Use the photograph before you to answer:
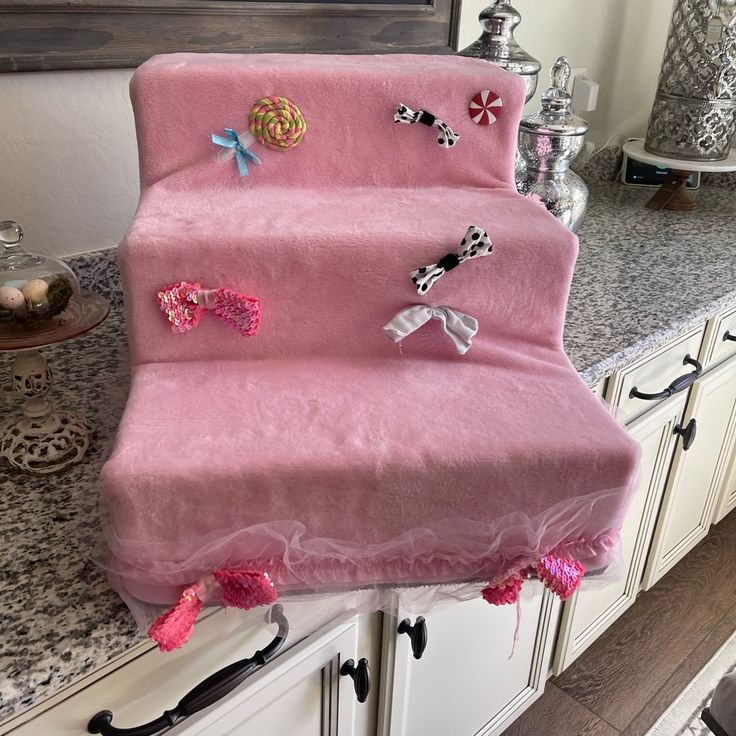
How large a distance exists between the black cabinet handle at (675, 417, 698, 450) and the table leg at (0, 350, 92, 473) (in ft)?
3.39

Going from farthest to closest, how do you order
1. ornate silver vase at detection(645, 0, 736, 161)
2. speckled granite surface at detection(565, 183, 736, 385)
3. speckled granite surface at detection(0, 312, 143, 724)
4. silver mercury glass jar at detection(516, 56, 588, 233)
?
ornate silver vase at detection(645, 0, 736, 161) → silver mercury glass jar at detection(516, 56, 588, 233) → speckled granite surface at detection(565, 183, 736, 385) → speckled granite surface at detection(0, 312, 143, 724)

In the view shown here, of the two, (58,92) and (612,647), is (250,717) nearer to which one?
(58,92)

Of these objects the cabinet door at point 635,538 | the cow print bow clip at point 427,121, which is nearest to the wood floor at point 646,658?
the cabinet door at point 635,538

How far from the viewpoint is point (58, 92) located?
1019mm

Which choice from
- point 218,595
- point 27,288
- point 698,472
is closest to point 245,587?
point 218,595

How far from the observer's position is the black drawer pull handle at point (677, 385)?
1157 mm

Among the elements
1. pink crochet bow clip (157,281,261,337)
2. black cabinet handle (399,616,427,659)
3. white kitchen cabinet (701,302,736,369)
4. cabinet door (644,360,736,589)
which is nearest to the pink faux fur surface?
pink crochet bow clip (157,281,261,337)

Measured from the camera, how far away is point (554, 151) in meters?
1.26

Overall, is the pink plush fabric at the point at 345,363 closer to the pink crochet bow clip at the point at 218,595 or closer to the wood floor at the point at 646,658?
the pink crochet bow clip at the point at 218,595

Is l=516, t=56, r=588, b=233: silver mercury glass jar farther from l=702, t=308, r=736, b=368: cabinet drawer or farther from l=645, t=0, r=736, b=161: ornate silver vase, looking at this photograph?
l=645, t=0, r=736, b=161: ornate silver vase

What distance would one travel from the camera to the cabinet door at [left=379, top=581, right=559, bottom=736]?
93 centimetres

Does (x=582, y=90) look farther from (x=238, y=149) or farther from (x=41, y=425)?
(x=41, y=425)

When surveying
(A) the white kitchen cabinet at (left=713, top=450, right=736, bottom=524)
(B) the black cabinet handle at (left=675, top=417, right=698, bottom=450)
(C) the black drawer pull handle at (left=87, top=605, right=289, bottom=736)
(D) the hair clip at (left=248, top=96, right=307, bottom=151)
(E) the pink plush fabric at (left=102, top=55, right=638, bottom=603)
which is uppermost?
(D) the hair clip at (left=248, top=96, right=307, bottom=151)

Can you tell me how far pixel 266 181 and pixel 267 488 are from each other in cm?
36
